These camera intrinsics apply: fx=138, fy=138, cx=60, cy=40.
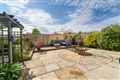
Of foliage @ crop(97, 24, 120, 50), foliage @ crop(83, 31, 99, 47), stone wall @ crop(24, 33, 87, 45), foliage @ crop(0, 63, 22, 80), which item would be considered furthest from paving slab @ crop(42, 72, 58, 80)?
stone wall @ crop(24, 33, 87, 45)

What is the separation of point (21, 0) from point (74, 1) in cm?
309

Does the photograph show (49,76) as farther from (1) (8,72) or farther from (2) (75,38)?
(2) (75,38)

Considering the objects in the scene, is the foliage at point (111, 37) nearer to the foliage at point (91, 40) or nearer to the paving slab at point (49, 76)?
the foliage at point (91, 40)

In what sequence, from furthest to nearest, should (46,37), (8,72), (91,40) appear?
(46,37), (91,40), (8,72)

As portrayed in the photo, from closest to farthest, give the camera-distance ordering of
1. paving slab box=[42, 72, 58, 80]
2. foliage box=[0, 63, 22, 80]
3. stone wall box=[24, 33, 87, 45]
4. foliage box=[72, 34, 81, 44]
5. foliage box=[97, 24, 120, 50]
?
foliage box=[0, 63, 22, 80] → paving slab box=[42, 72, 58, 80] → foliage box=[97, 24, 120, 50] → stone wall box=[24, 33, 87, 45] → foliage box=[72, 34, 81, 44]

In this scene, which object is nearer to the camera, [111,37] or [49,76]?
[49,76]

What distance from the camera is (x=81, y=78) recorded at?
18.3 feet

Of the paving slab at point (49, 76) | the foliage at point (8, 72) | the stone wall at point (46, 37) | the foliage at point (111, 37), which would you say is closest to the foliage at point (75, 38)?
the stone wall at point (46, 37)

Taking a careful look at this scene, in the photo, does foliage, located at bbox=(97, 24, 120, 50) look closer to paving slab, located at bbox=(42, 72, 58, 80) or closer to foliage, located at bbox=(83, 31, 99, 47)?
foliage, located at bbox=(83, 31, 99, 47)

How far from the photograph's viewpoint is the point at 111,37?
1395 centimetres

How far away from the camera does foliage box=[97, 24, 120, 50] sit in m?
13.8

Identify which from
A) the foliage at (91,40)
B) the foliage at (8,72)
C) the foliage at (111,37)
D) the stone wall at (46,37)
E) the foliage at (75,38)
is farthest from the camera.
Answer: the foliage at (75,38)

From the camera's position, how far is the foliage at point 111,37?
13758 mm

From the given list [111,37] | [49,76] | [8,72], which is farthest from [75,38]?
[8,72]
